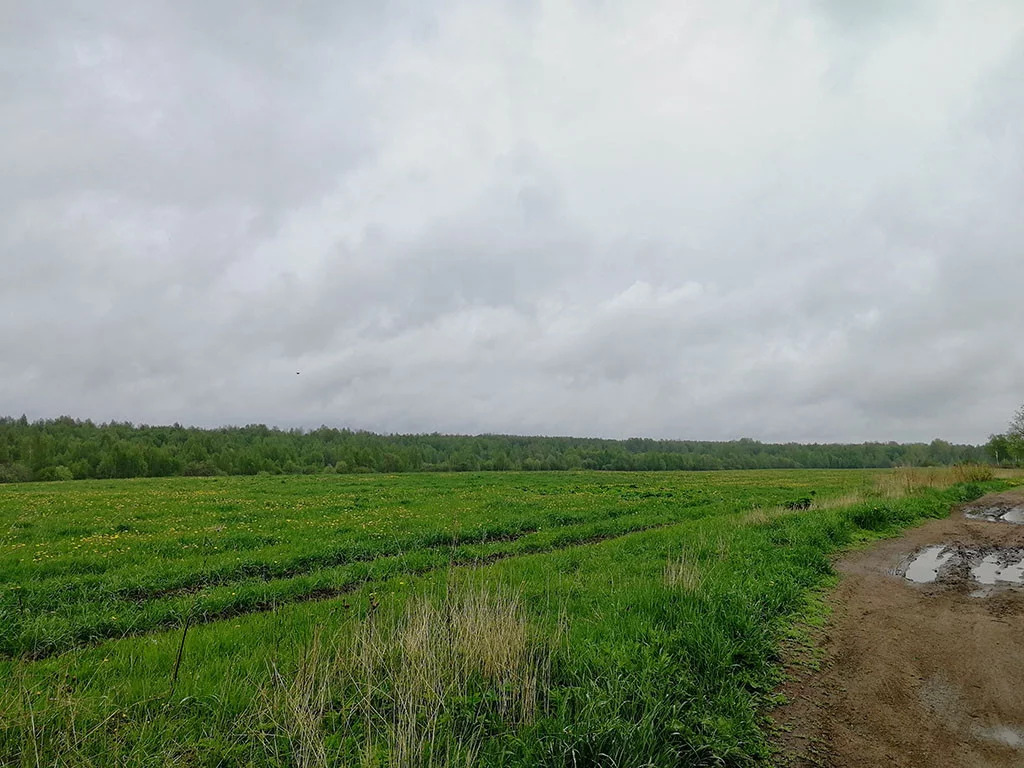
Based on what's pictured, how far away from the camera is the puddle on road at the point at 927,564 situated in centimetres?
1144

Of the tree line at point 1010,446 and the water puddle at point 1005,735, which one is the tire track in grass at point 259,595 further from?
the tree line at point 1010,446

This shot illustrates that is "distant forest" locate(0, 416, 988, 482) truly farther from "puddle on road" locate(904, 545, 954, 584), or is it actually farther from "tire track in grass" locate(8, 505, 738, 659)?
"tire track in grass" locate(8, 505, 738, 659)

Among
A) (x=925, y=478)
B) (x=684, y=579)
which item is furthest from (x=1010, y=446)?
(x=684, y=579)

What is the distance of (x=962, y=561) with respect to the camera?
42.8 feet

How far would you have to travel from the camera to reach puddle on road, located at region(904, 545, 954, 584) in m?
11.4

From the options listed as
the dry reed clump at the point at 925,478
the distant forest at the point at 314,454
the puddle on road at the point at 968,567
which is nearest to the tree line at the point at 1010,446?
the distant forest at the point at 314,454

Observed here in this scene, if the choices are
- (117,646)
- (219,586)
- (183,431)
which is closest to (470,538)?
(219,586)

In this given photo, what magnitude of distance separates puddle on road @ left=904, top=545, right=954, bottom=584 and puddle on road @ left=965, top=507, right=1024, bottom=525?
27.9ft

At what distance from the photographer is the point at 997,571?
1201cm

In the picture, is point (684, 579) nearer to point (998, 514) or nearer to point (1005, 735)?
point (1005, 735)

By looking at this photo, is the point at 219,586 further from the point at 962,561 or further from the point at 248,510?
the point at 962,561

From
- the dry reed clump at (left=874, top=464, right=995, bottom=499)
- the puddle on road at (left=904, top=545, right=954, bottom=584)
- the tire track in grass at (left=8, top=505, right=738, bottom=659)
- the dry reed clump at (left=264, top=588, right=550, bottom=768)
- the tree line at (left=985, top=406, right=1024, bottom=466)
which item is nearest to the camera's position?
the dry reed clump at (left=264, top=588, right=550, bottom=768)

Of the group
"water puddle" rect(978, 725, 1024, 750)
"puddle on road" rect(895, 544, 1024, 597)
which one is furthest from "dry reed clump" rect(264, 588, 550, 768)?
"puddle on road" rect(895, 544, 1024, 597)

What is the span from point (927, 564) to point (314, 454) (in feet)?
349
